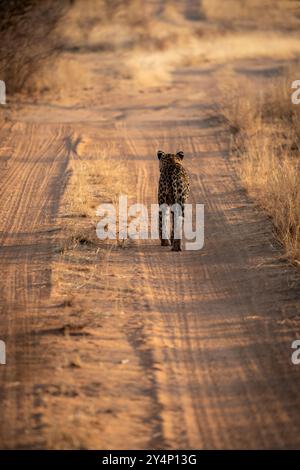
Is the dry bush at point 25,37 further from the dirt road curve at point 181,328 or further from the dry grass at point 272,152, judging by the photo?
the dirt road curve at point 181,328

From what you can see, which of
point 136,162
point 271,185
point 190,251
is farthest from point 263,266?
point 136,162

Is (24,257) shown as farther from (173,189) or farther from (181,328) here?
(181,328)

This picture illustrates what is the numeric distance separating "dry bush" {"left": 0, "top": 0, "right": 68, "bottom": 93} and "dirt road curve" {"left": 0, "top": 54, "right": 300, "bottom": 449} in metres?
7.71

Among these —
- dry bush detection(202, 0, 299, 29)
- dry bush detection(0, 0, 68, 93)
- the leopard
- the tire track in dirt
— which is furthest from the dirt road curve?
dry bush detection(202, 0, 299, 29)

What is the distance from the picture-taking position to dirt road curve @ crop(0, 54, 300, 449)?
5844 millimetres

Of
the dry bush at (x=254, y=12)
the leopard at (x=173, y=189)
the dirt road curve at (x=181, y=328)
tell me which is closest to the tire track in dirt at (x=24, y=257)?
the dirt road curve at (x=181, y=328)

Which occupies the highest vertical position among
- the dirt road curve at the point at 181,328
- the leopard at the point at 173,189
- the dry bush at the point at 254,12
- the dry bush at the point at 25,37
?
the dry bush at the point at 254,12

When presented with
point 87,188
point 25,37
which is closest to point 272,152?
point 87,188

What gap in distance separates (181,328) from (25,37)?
15.4 metres

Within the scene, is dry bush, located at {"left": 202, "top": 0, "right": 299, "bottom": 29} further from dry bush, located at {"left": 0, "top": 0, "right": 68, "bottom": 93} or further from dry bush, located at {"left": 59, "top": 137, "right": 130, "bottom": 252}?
dry bush, located at {"left": 59, "top": 137, "right": 130, "bottom": 252}

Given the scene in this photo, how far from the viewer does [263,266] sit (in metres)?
9.15

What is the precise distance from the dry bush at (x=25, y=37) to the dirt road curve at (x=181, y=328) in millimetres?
7712

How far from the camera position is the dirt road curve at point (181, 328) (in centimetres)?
584
